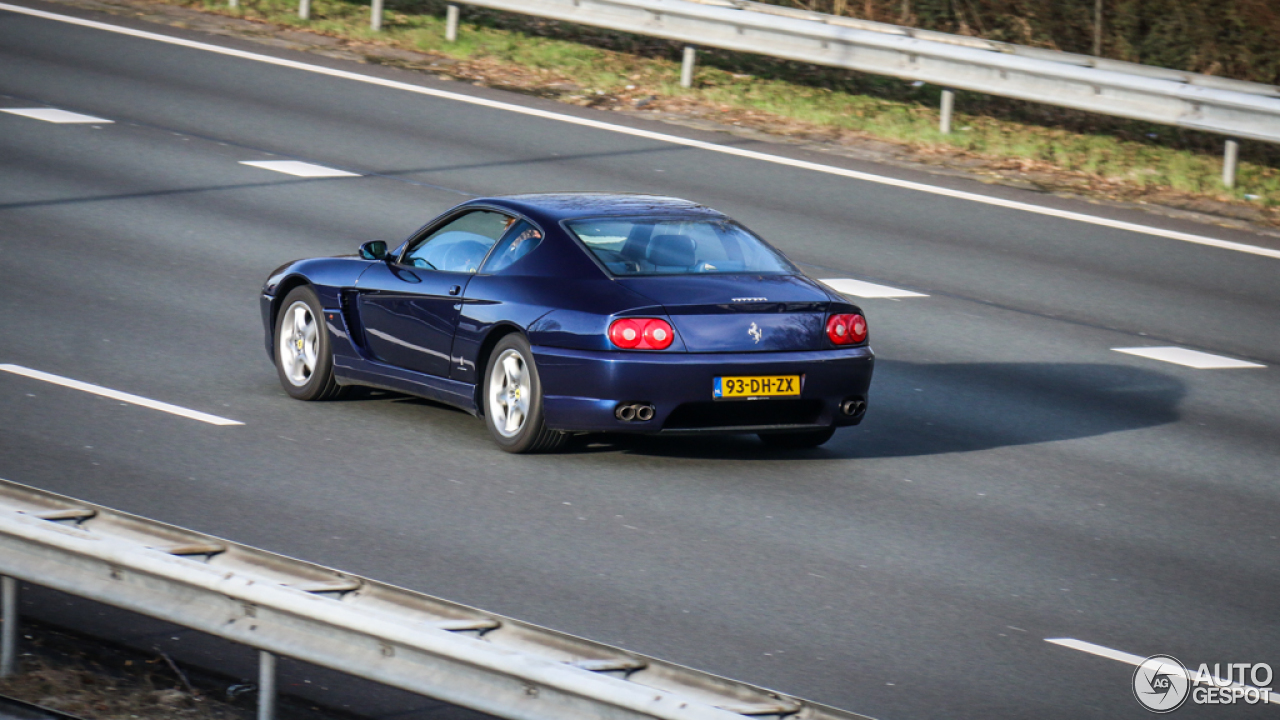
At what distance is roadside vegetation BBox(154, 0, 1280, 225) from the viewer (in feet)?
59.7

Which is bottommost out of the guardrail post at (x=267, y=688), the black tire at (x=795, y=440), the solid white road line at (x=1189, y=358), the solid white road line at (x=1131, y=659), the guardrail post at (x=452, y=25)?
the black tire at (x=795, y=440)

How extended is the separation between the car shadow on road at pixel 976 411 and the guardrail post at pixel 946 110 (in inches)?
314

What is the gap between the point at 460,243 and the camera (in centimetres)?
982

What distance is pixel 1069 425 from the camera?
10.5 meters

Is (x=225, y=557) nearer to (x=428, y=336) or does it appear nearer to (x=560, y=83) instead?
(x=428, y=336)

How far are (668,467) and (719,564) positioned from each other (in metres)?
1.75

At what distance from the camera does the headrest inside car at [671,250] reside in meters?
9.09

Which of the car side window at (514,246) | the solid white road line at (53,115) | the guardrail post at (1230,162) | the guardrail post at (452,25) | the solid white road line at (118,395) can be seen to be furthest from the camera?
the guardrail post at (452,25)

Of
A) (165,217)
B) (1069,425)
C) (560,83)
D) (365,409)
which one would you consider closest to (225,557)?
(365,409)

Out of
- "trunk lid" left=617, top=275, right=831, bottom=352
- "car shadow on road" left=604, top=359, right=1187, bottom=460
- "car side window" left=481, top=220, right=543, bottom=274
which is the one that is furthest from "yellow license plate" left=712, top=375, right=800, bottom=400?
"car side window" left=481, top=220, right=543, bottom=274

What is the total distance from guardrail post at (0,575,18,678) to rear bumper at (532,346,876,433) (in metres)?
3.64

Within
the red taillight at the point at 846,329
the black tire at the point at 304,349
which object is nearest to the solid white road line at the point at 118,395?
the black tire at the point at 304,349

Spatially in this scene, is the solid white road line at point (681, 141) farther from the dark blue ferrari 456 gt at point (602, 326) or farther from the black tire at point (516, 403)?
the black tire at point (516, 403)

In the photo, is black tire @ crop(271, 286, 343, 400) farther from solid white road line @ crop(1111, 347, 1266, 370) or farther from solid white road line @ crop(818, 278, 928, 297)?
solid white road line @ crop(1111, 347, 1266, 370)
